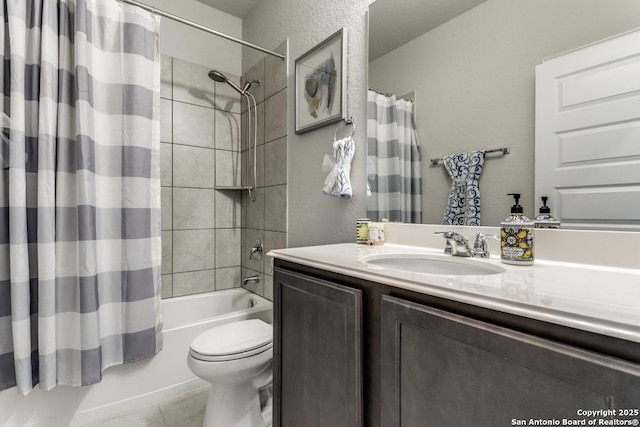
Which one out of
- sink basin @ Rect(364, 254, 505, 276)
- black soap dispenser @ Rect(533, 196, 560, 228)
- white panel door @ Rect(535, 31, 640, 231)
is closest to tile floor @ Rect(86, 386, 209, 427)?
sink basin @ Rect(364, 254, 505, 276)

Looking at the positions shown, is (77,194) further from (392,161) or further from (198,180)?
(392,161)

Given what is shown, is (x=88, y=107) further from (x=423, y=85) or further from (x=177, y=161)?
(x=423, y=85)

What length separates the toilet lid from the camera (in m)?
→ 1.23

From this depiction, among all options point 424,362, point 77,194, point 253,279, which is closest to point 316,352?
point 424,362

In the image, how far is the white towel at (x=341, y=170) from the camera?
136cm

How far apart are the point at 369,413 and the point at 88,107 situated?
66.4 inches

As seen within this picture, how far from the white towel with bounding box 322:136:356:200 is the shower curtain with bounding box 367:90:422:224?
0.30 ft

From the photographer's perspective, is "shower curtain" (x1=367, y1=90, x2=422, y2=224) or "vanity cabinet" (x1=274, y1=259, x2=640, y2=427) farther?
"shower curtain" (x1=367, y1=90, x2=422, y2=224)

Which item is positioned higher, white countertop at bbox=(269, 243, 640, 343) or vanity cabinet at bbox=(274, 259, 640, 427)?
white countertop at bbox=(269, 243, 640, 343)

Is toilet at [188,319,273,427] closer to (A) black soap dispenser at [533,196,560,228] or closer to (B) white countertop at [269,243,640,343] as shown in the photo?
(B) white countertop at [269,243,640,343]

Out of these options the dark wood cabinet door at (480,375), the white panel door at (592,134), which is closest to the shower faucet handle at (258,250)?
the dark wood cabinet door at (480,375)

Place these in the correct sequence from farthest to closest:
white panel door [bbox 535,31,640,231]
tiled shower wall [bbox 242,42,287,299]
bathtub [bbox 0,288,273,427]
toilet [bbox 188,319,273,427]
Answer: tiled shower wall [bbox 242,42,287,299], bathtub [bbox 0,288,273,427], toilet [bbox 188,319,273,427], white panel door [bbox 535,31,640,231]

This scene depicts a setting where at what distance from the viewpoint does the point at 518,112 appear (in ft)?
3.05

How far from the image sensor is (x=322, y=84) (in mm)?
1566
